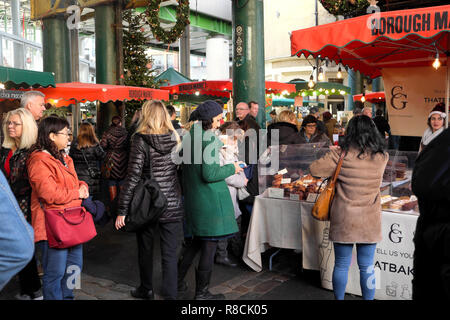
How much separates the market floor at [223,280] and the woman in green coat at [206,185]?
2.68ft

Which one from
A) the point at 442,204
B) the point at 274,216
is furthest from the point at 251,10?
the point at 442,204

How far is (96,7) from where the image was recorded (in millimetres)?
13367

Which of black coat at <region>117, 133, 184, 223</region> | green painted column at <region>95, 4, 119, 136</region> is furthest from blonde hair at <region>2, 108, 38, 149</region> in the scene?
green painted column at <region>95, 4, 119, 136</region>

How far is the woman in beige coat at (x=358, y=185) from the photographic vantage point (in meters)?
3.76

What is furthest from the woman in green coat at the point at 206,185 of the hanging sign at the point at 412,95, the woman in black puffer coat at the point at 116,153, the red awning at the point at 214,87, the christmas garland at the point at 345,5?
the red awning at the point at 214,87

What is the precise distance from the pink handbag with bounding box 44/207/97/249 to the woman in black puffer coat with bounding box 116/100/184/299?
1.38ft

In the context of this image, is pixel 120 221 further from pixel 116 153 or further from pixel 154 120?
pixel 116 153

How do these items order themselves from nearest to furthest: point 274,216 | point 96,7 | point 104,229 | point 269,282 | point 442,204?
1. point 442,204
2. point 269,282
3. point 274,216
4. point 104,229
5. point 96,7

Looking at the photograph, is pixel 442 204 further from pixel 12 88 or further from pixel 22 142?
pixel 12 88

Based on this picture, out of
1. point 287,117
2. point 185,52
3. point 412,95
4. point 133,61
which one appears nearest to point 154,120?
point 287,117

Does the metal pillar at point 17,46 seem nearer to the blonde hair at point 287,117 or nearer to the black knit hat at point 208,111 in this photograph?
the blonde hair at point 287,117

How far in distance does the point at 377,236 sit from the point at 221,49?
1267 inches

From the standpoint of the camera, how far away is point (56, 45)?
15.5 meters

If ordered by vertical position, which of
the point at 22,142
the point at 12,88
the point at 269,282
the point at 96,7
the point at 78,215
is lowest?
the point at 269,282
